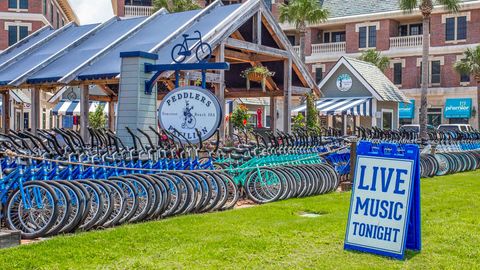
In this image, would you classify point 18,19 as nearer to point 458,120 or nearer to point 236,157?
point 458,120

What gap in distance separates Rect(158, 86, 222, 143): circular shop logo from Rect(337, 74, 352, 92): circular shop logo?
18.5 metres

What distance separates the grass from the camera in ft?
20.7

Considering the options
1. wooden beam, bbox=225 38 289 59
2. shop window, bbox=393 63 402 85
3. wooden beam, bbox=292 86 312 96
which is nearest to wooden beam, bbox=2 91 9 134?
wooden beam, bbox=225 38 289 59

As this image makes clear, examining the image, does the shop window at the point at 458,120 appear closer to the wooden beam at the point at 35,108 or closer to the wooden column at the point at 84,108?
the wooden column at the point at 84,108

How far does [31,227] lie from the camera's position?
297 inches

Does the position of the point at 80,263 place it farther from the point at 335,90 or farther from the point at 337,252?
the point at 335,90

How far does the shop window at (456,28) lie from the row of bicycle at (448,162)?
24.3m

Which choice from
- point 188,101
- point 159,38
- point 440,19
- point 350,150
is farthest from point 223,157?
point 440,19

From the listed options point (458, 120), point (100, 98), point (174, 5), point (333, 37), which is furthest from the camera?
point (333, 37)

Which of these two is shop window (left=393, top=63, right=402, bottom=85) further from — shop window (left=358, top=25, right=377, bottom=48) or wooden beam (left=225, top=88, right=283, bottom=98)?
wooden beam (left=225, top=88, right=283, bottom=98)

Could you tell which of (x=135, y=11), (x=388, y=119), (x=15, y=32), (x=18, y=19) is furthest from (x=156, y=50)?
(x=18, y=19)

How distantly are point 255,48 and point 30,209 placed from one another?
35.6 ft

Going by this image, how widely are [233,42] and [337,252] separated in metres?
10.6

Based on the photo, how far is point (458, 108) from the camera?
136ft
